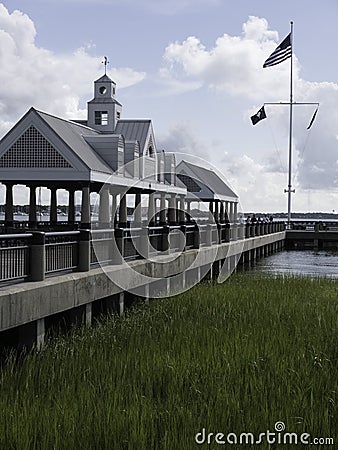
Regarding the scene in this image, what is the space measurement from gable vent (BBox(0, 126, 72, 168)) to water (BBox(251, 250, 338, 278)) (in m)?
11.9

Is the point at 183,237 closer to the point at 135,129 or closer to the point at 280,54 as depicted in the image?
the point at 135,129

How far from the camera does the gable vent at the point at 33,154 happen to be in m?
29.0

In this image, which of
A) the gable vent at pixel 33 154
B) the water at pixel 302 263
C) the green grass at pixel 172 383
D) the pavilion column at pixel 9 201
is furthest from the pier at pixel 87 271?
the water at pixel 302 263

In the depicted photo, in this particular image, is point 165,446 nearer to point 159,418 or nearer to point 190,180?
point 159,418

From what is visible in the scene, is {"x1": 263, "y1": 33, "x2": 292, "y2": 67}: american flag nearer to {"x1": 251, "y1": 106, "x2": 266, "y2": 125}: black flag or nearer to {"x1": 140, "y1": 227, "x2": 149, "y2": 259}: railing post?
{"x1": 251, "y1": 106, "x2": 266, "y2": 125}: black flag

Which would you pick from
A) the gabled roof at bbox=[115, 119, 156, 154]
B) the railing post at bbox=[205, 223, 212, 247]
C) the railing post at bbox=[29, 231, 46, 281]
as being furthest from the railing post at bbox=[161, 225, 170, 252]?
the gabled roof at bbox=[115, 119, 156, 154]

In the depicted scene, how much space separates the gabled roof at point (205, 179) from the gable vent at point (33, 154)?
27.3m

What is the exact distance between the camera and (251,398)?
33.6 feet

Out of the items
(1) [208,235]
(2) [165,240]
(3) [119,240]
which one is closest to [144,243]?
(3) [119,240]

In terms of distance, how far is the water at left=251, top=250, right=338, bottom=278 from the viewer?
40144mm

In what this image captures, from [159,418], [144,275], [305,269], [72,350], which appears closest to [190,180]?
[305,269]

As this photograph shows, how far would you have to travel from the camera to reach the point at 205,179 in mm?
59812

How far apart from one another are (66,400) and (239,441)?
8.14 ft

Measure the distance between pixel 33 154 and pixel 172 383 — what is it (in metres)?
19.3
